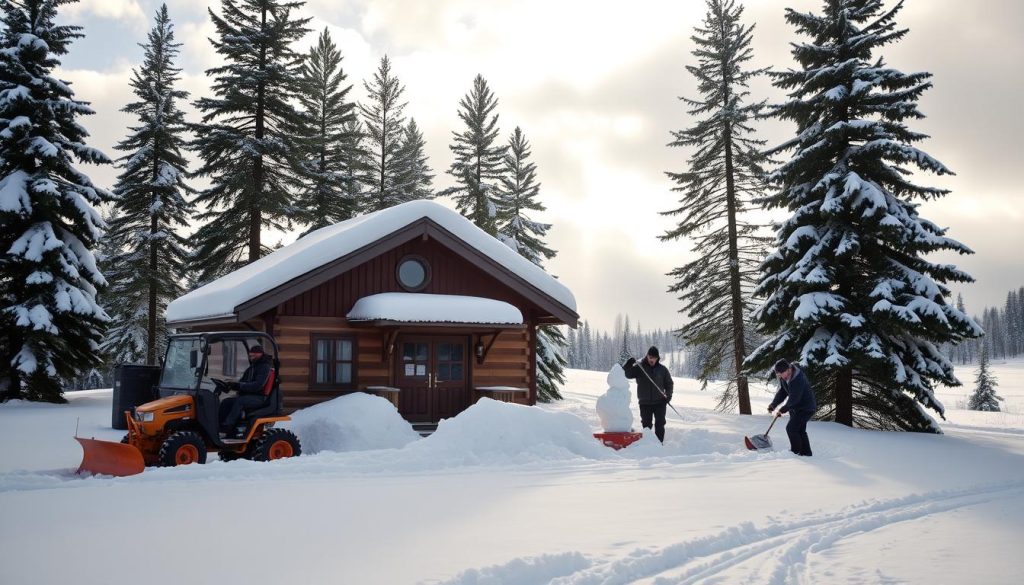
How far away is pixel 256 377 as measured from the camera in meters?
10.3

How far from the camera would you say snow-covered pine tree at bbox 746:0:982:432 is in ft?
51.1

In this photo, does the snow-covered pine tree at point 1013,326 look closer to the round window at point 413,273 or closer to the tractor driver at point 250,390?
the round window at point 413,273

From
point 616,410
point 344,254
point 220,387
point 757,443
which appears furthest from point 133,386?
point 757,443

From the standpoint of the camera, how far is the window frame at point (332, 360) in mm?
15070

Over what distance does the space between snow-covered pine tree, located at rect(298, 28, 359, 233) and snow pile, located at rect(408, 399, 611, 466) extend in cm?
1796

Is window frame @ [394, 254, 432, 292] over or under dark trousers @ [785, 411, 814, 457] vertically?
over

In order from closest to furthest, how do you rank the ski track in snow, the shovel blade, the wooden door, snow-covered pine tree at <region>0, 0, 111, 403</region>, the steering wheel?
the ski track in snow < the steering wheel < the shovel blade < the wooden door < snow-covered pine tree at <region>0, 0, 111, 403</region>

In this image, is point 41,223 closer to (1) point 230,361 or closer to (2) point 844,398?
(1) point 230,361

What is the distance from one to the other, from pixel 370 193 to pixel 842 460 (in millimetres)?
28530

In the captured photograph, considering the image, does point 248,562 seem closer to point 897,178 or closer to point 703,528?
point 703,528

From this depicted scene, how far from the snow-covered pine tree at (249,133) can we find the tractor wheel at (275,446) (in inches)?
669

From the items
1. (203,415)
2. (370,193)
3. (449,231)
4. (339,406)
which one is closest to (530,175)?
(370,193)

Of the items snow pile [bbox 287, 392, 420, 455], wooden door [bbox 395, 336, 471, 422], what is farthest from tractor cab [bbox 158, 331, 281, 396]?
wooden door [bbox 395, 336, 471, 422]

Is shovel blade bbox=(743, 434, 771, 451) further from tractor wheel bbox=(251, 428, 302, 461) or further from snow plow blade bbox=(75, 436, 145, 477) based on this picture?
snow plow blade bbox=(75, 436, 145, 477)
